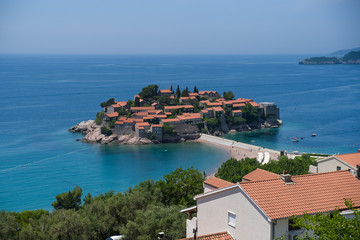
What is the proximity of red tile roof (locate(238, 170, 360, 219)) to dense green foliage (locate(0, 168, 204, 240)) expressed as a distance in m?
5.50

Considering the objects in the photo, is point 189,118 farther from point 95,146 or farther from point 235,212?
point 235,212

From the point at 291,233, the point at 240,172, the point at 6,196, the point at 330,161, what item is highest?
the point at 291,233

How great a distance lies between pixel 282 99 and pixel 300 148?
5366 cm

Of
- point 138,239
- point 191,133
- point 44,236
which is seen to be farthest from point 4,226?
point 191,133

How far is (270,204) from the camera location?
34.8 feet

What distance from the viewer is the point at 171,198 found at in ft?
86.2

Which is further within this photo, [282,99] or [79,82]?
[79,82]

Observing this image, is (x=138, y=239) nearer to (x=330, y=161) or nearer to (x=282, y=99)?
(x=330, y=161)

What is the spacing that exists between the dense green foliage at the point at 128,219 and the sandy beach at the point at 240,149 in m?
30.0

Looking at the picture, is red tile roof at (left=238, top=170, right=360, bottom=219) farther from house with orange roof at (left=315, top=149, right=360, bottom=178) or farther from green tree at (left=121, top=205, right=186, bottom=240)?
house with orange roof at (left=315, top=149, right=360, bottom=178)

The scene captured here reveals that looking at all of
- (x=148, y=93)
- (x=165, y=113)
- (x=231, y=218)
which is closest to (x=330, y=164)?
(x=231, y=218)

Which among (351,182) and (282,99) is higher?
(351,182)

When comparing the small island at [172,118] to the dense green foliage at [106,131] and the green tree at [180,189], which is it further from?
the green tree at [180,189]

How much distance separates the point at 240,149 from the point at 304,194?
5234 cm
